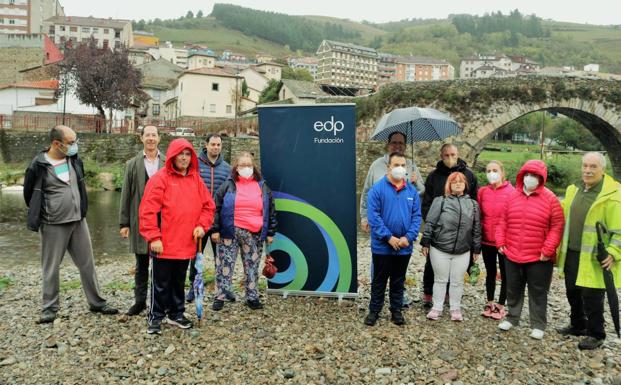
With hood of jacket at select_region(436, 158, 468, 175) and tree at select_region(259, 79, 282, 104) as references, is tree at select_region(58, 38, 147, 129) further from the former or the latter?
hood of jacket at select_region(436, 158, 468, 175)

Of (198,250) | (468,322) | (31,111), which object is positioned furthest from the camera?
(31,111)

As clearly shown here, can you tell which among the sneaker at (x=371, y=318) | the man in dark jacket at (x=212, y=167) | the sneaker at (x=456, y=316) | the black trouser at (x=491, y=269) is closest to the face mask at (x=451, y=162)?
the black trouser at (x=491, y=269)

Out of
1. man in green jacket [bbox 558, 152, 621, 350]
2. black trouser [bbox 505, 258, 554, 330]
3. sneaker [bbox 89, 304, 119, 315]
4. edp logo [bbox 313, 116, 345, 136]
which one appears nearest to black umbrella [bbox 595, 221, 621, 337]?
man in green jacket [bbox 558, 152, 621, 350]

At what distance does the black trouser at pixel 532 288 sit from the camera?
15.9 feet

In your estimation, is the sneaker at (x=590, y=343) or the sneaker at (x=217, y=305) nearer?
the sneaker at (x=590, y=343)

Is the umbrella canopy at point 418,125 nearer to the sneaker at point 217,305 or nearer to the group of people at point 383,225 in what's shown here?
the group of people at point 383,225

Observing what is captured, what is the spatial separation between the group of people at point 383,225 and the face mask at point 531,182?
1 cm

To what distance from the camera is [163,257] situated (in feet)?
14.9

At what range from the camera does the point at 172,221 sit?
4559 millimetres

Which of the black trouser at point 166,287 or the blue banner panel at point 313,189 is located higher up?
the blue banner panel at point 313,189

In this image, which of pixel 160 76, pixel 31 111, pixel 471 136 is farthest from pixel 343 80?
pixel 471 136

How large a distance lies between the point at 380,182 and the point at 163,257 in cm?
219

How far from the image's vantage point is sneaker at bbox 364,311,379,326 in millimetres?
4961

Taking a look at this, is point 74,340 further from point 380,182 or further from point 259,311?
point 380,182
